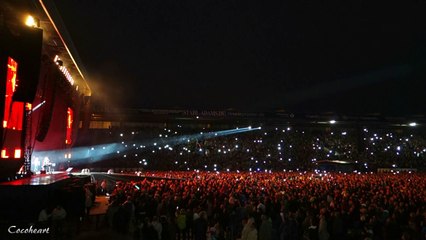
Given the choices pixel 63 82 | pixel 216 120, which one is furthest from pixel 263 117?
pixel 63 82

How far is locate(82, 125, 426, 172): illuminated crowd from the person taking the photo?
38.0 metres

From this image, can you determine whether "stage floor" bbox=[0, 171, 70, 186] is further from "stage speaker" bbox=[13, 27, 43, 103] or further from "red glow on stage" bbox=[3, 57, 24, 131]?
"stage speaker" bbox=[13, 27, 43, 103]

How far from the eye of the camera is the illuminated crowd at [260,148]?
38.0 m

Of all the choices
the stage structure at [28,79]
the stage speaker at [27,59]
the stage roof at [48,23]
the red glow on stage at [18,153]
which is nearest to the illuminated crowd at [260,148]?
the stage roof at [48,23]

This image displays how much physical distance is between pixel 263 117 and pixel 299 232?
3934 cm

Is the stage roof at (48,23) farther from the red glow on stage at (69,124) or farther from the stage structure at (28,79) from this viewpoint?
the red glow on stage at (69,124)

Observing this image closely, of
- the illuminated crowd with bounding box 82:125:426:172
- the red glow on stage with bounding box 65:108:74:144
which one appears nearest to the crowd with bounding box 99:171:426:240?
the red glow on stage with bounding box 65:108:74:144

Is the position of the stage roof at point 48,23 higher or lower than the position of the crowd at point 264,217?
higher

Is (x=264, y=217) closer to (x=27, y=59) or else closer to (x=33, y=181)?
(x=33, y=181)

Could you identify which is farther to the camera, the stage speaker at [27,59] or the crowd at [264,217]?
the stage speaker at [27,59]

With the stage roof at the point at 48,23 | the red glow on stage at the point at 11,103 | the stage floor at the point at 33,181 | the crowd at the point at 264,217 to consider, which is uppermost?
the stage roof at the point at 48,23

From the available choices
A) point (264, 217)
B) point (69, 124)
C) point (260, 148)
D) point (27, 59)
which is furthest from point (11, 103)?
point (260, 148)

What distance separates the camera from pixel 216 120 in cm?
4675

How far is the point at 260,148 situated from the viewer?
42.4 m
